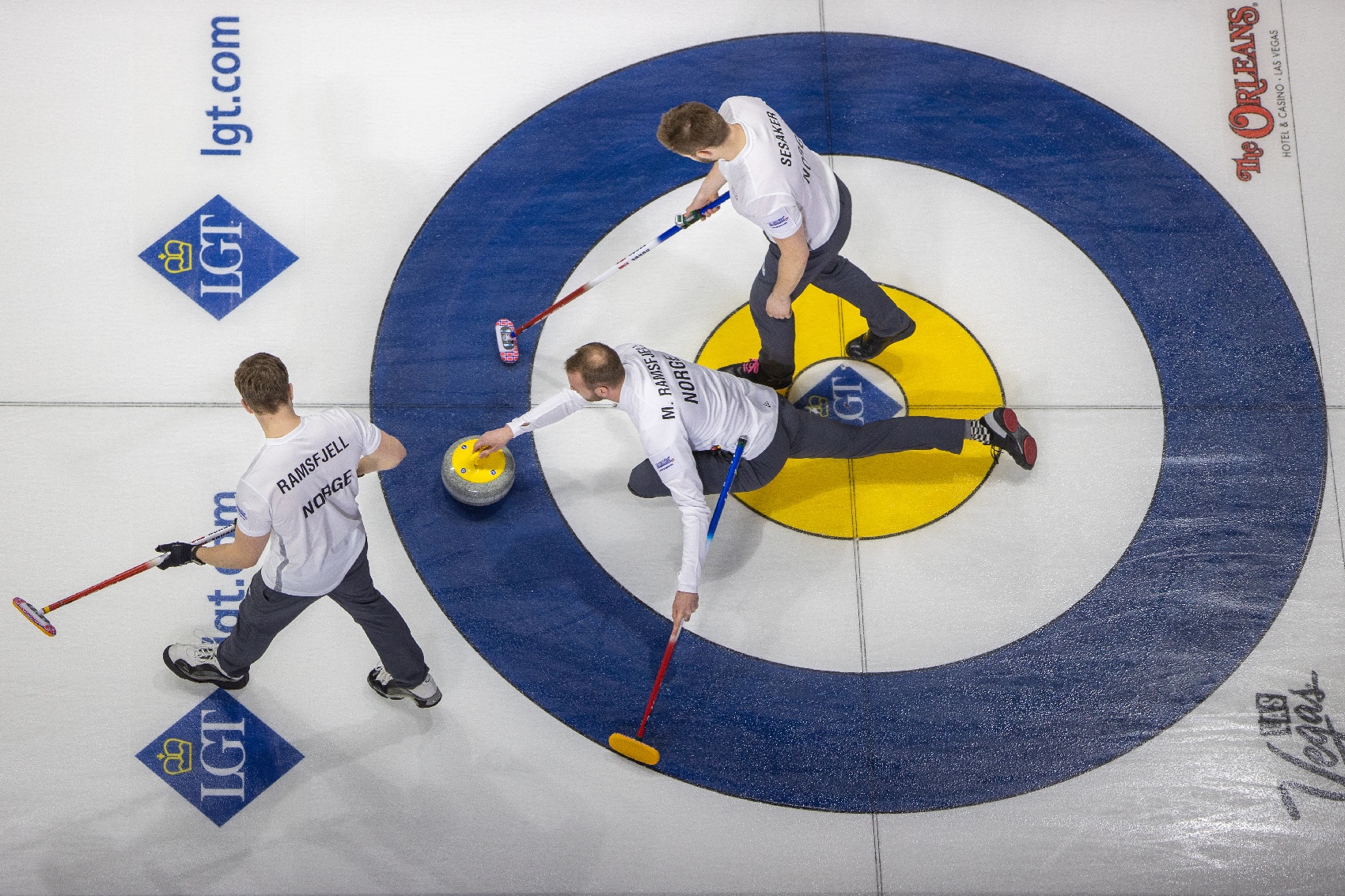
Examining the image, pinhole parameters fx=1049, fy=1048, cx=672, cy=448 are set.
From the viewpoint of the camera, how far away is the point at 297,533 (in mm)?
3924

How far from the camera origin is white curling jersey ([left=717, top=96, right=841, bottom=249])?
4355 mm

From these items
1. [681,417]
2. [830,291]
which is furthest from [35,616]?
[830,291]

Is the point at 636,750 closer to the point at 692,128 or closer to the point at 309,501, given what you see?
the point at 309,501

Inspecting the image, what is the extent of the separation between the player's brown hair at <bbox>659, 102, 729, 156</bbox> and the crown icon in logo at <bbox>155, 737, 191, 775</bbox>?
3.50 meters

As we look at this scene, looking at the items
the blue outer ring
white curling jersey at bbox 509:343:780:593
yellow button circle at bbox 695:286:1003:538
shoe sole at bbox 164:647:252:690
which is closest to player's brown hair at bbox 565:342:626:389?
white curling jersey at bbox 509:343:780:593

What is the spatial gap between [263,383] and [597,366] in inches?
48.8

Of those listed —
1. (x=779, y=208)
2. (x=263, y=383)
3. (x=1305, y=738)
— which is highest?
(x=779, y=208)

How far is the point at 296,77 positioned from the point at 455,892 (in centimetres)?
447

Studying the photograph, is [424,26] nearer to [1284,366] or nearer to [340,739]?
[340,739]

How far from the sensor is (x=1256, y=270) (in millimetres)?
5766

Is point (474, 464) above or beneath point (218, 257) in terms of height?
beneath

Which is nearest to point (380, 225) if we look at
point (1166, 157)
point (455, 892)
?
point (455, 892)

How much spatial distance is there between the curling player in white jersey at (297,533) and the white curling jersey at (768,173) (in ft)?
5.82

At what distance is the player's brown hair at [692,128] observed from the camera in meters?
4.18
